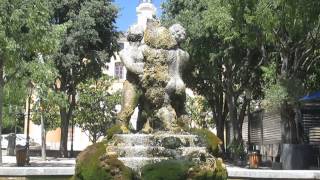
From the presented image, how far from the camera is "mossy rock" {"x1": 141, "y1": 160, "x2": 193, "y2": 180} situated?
9.16 meters

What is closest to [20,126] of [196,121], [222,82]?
[196,121]

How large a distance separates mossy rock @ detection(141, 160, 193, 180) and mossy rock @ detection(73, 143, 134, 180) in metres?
0.33

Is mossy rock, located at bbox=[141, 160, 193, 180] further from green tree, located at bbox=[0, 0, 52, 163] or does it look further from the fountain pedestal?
green tree, located at bbox=[0, 0, 52, 163]

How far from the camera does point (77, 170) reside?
10008 millimetres

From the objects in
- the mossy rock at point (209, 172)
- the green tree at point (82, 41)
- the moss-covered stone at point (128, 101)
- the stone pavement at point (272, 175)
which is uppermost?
the green tree at point (82, 41)

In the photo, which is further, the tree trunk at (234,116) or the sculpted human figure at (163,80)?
the tree trunk at (234,116)

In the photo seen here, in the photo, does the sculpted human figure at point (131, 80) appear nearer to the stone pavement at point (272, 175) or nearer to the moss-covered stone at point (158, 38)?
the moss-covered stone at point (158, 38)

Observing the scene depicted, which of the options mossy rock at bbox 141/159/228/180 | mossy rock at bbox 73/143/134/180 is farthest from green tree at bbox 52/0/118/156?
mossy rock at bbox 141/159/228/180

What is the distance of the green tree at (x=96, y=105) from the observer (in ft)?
169

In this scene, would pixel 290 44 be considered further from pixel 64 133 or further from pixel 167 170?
pixel 64 133

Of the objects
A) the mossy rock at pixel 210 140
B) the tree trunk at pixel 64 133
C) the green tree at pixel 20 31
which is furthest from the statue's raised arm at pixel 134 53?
the tree trunk at pixel 64 133

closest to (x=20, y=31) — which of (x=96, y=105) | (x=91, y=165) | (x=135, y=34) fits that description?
(x=135, y=34)

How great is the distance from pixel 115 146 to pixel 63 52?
92.2ft

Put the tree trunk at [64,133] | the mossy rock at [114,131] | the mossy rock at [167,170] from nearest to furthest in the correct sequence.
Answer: the mossy rock at [167,170], the mossy rock at [114,131], the tree trunk at [64,133]
